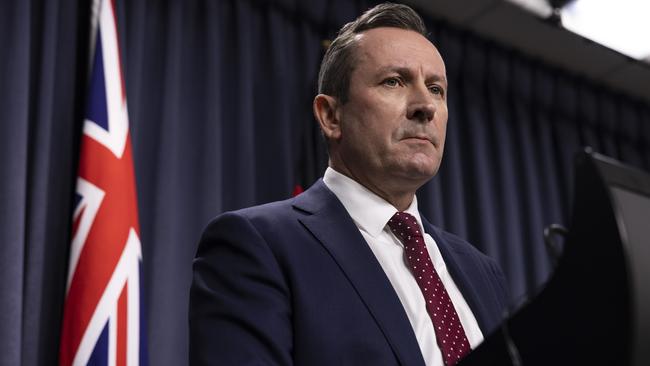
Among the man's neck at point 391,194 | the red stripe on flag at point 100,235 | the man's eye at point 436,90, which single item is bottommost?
the red stripe on flag at point 100,235

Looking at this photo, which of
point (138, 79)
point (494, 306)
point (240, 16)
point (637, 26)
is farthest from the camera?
point (637, 26)

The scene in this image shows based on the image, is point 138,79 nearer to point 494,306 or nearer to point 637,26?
point 494,306

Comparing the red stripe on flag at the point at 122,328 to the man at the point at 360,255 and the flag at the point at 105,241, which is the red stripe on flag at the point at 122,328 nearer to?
the flag at the point at 105,241

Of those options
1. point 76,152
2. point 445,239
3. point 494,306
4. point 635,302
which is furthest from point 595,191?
point 76,152

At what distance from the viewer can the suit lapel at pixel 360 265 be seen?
3.40 ft

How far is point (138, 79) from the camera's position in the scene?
2.56 metres

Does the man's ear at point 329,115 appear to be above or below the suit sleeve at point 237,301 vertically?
above

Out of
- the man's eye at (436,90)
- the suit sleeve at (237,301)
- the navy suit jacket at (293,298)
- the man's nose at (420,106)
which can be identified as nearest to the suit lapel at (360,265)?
the navy suit jacket at (293,298)

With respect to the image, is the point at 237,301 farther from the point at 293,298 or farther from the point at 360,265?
the point at 360,265

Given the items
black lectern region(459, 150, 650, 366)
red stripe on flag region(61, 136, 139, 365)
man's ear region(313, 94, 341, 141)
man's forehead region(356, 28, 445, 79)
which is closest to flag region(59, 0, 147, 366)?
red stripe on flag region(61, 136, 139, 365)

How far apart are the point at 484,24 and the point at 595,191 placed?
10.5ft

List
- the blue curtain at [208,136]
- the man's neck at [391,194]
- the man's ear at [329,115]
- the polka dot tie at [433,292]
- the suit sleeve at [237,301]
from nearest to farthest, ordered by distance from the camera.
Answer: the suit sleeve at [237,301], the polka dot tie at [433,292], the man's neck at [391,194], the man's ear at [329,115], the blue curtain at [208,136]

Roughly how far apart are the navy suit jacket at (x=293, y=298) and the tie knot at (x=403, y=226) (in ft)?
0.34

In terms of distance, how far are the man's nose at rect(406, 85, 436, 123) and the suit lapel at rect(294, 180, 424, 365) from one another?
0.75ft
